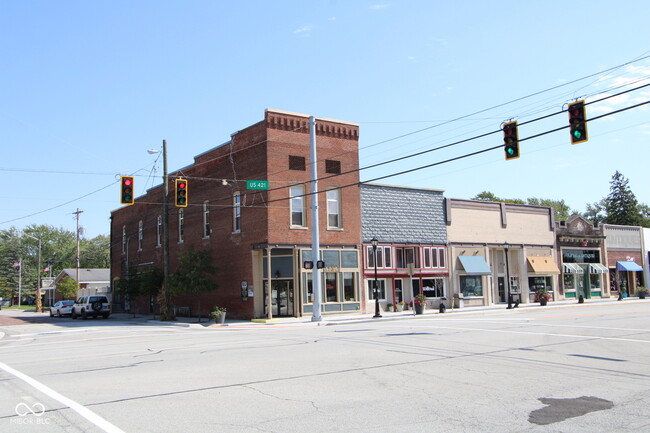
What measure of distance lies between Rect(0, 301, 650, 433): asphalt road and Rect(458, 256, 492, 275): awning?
21.9 m

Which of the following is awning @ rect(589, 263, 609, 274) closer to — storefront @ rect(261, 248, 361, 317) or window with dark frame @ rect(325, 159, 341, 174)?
storefront @ rect(261, 248, 361, 317)

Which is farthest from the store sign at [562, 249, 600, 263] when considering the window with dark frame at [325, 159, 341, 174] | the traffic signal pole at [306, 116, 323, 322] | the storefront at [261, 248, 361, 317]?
the traffic signal pole at [306, 116, 323, 322]

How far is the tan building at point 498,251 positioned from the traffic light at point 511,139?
22.2 metres

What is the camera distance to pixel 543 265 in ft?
148

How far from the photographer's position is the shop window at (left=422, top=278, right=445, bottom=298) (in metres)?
38.4

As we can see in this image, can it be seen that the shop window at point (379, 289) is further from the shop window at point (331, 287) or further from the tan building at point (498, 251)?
the tan building at point (498, 251)

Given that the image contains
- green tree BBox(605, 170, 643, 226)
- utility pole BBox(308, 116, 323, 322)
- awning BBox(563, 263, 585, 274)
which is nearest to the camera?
utility pole BBox(308, 116, 323, 322)

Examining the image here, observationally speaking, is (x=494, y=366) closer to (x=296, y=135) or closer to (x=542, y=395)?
(x=542, y=395)

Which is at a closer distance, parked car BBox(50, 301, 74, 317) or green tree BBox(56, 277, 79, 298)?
parked car BBox(50, 301, 74, 317)

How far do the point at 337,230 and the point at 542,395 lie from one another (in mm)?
24684

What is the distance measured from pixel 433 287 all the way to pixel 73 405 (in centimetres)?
3231

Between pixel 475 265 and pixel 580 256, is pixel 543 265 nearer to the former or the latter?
pixel 580 256

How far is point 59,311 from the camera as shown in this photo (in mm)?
46000

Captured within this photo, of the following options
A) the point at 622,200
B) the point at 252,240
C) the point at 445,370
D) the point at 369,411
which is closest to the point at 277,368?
the point at 445,370
